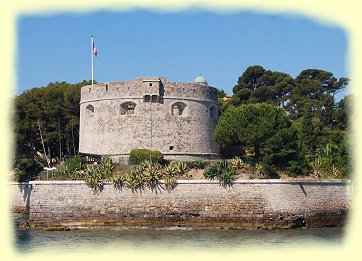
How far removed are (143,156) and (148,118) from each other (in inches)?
115

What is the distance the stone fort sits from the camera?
32.1m

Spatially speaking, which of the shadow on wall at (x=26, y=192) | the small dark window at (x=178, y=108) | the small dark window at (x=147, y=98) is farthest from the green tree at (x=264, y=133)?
the shadow on wall at (x=26, y=192)

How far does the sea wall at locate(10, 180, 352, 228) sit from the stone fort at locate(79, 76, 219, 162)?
664cm

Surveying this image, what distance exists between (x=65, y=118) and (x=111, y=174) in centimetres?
1519

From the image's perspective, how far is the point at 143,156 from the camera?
3014 cm

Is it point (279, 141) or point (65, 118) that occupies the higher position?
point (65, 118)

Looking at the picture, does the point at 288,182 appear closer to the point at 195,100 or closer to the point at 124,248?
the point at 124,248

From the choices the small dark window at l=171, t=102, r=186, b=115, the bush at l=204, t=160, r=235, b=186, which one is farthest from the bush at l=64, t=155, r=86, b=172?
the bush at l=204, t=160, r=235, b=186

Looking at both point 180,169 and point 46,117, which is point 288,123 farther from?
point 46,117

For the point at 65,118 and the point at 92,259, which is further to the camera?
the point at 65,118

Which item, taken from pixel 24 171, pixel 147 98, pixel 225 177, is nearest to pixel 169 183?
pixel 225 177

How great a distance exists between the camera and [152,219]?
81.0 feet

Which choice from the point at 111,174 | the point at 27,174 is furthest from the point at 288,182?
the point at 27,174

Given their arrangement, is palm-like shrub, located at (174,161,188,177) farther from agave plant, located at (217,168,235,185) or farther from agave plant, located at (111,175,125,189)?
agave plant, located at (111,175,125,189)
